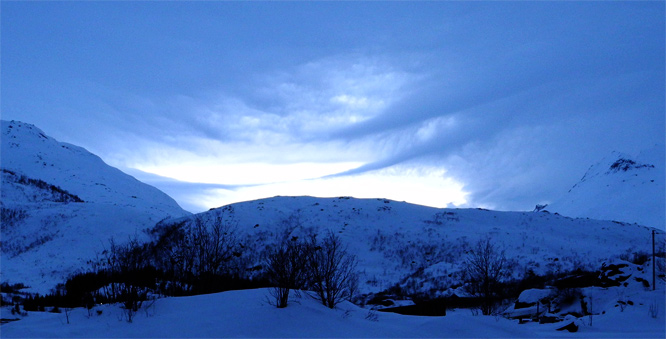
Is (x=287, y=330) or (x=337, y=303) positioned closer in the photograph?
(x=287, y=330)

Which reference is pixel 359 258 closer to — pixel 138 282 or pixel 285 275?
pixel 138 282

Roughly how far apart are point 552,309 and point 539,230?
1321 inches

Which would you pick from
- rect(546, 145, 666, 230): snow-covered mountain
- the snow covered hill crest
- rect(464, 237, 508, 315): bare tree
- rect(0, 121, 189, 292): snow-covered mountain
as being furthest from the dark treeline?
rect(546, 145, 666, 230): snow-covered mountain

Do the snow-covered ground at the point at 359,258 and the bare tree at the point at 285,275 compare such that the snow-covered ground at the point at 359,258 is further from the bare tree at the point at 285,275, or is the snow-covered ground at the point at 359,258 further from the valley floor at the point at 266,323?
the bare tree at the point at 285,275

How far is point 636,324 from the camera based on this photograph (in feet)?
51.2

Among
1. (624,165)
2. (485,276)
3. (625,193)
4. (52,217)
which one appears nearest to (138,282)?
(485,276)

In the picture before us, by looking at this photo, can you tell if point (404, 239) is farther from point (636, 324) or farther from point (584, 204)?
point (584, 204)

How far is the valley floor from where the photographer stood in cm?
1314

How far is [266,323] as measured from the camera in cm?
1346

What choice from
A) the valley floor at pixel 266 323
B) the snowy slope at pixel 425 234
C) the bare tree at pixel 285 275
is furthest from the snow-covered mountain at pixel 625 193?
the bare tree at pixel 285 275

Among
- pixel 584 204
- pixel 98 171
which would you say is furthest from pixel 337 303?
pixel 584 204

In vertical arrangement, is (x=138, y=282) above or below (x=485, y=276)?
below

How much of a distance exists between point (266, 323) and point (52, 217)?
5567cm

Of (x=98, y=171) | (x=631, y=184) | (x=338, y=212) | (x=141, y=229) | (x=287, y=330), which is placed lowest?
(x=287, y=330)
